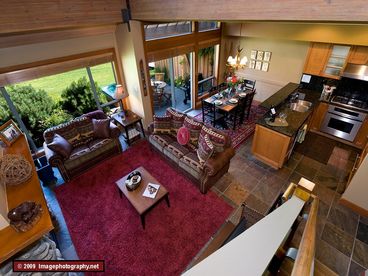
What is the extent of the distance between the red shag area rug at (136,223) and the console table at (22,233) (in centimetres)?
112

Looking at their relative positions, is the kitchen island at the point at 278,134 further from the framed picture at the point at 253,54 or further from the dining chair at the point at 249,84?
the framed picture at the point at 253,54

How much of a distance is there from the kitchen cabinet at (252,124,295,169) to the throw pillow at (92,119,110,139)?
11.4 ft

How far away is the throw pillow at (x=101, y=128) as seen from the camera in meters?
4.64

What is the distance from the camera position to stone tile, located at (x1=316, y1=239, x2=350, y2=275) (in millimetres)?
2811

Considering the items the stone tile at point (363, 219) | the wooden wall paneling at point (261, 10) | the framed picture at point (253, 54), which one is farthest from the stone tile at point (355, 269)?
the framed picture at point (253, 54)

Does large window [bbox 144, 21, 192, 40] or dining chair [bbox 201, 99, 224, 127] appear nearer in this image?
large window [bbox 144, 21, 192, 40]

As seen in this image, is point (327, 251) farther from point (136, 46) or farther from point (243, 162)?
point (136, 46)

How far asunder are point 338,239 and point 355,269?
0.42 m

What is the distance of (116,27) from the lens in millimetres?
4738

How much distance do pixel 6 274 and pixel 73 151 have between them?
102 inches

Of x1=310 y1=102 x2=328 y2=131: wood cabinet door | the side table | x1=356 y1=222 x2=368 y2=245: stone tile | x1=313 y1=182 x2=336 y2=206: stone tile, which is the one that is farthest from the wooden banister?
x1=310 y1=102 x2=328 y2=131: wood cabinet door

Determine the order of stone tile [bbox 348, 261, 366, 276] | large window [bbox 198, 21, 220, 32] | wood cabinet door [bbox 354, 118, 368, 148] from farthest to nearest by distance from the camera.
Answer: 1. large window [bbox 198, 21, 220, 32]
2. wood cabinet door [bbox 354, 118, 368, 148]
3. stone tile [bbox 348, 261, 366, 276]

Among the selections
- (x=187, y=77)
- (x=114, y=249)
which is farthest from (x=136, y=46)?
(x=114, y=249)

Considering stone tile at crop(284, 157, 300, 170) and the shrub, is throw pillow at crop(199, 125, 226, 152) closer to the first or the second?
stone tile at crop(284, 157, 300, 170)
